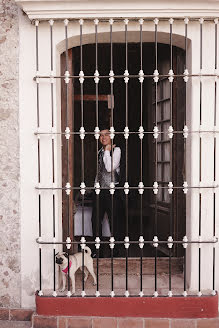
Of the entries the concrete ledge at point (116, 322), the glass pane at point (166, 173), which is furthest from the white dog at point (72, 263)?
the glass pane at point (166, 173)

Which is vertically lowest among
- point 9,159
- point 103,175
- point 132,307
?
point 132,307

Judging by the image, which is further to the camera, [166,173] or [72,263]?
[166,173]

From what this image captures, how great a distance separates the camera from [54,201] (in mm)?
4242

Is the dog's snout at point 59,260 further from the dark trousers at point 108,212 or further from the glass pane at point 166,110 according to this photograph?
the glass pane at point 166,110

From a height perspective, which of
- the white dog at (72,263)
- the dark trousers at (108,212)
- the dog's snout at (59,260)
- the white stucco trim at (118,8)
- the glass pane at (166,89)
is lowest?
the white dog at (72,263)

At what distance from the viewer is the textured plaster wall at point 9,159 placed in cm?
423

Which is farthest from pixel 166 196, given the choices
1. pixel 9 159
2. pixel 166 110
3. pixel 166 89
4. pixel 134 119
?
pixel 134 119

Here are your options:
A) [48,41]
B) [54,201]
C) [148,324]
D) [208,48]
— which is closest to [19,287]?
[54,201]

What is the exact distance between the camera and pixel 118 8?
13.3ft

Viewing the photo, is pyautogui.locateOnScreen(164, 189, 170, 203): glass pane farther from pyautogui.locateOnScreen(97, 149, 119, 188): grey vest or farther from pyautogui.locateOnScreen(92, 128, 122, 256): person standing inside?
pyautogui.locateOnScreen(97, 149, 119, 188): grey vest

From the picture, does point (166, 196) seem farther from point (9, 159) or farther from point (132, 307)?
point (9, 159)

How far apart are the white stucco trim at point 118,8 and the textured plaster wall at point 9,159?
12.6 inches

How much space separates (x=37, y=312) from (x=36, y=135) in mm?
1854

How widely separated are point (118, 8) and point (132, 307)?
306 cm
